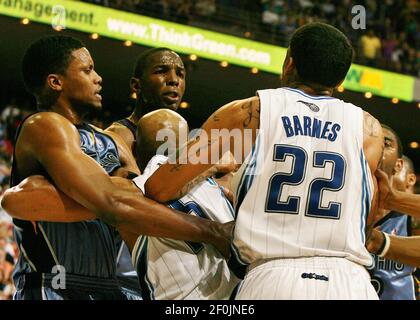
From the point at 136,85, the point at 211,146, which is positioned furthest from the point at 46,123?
the point at 136,85

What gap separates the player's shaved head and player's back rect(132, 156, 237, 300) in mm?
298

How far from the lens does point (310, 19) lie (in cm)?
1631

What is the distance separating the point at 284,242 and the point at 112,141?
4.76 ft

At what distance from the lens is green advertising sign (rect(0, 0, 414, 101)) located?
542 inches

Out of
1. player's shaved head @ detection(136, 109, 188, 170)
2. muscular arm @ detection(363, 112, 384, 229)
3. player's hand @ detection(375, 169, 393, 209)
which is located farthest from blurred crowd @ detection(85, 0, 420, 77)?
muscular arm @ detection(363, 112, 384, 229)

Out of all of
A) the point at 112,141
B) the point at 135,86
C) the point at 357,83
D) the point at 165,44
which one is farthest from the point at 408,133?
the point at 112,141

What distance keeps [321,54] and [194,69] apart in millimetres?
13031

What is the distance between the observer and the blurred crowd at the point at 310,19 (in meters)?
15.3

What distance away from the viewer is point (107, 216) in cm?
340

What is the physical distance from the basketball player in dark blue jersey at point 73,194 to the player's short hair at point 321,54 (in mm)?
752

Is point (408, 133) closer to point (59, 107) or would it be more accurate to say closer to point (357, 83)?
point (357, 83)

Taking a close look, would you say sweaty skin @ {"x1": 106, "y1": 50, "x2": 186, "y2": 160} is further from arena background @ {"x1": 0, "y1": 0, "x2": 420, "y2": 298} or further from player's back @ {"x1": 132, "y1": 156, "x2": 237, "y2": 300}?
arena background @ {"x1": 0, "y1": 0, "x2": 420, "y2": 298}

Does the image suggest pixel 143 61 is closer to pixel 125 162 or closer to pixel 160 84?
pixel 160 84

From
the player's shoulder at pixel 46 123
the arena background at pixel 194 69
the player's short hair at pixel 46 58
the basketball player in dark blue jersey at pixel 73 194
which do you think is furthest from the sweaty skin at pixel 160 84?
the arena background at pixel 194 69
